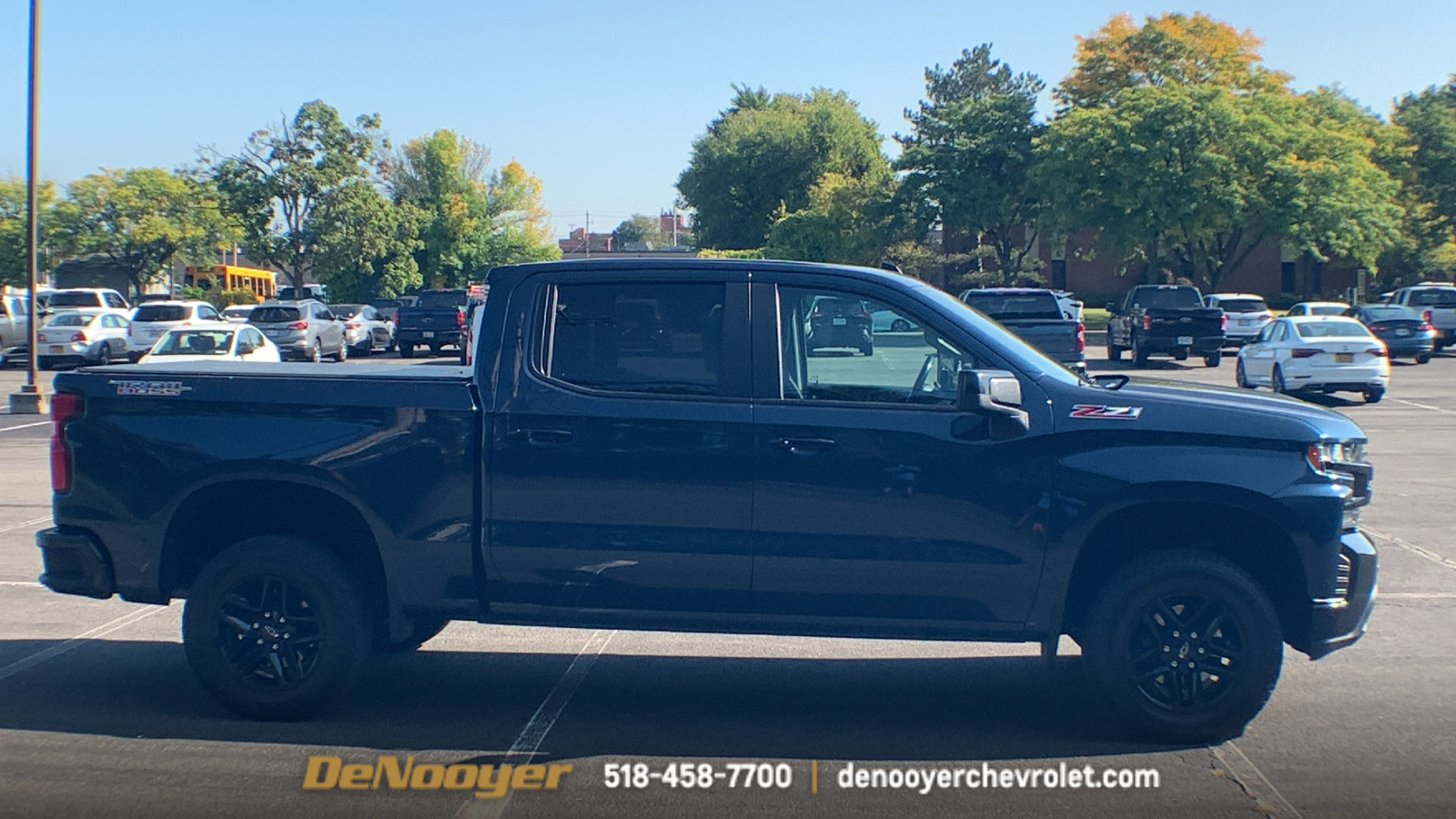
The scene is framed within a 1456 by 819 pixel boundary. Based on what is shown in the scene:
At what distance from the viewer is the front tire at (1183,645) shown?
5473 mm

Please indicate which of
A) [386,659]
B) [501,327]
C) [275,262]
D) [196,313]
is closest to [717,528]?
[501,327]

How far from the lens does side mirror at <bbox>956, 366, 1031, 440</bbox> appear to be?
206 inches

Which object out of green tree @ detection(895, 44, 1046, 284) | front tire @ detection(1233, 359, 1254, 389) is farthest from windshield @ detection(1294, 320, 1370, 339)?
green tree @ detection(895, 44, 1046, 284)

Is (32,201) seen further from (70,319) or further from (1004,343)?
(1004,343)

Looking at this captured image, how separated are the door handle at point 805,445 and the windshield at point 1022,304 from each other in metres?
17.4

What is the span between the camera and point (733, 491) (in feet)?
18.0

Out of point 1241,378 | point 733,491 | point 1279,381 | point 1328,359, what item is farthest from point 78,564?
point 1241,378

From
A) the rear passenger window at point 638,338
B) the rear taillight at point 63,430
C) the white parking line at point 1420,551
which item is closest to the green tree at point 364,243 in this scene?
the white parking line at point 1420,551

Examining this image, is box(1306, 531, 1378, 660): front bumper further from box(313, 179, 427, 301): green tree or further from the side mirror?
box(313, 179, 427, 301): green tree

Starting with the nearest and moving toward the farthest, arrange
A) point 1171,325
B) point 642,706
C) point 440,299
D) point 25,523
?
point 642,706 < point 25,523 < point 1171,325 < point 440,299

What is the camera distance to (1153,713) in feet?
18.1

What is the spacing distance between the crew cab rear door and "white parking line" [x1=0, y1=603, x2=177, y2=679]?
2915 mm

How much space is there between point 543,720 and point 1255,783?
2.98 m

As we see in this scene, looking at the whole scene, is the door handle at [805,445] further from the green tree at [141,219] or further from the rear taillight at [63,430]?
the green tree at [141,219]
